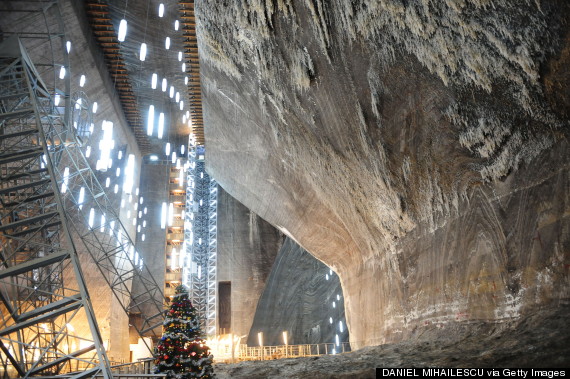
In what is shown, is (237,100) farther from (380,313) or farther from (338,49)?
(380,313)

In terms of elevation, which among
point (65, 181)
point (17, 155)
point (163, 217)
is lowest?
point (17, 155)

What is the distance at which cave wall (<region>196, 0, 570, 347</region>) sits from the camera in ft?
15.8

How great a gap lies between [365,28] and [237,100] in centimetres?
617

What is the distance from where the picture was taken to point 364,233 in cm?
1088

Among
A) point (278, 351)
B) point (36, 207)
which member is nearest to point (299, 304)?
point (278, 351)

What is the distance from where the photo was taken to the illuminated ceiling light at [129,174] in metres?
28.9

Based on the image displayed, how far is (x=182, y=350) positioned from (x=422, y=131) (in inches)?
306

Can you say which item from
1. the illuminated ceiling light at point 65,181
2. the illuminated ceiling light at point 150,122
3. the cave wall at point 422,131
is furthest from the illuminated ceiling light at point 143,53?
the cave wall at point 422,131

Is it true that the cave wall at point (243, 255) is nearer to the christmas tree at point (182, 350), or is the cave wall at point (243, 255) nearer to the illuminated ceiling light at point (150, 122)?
the illuminated ceiling light at point (150, 122)

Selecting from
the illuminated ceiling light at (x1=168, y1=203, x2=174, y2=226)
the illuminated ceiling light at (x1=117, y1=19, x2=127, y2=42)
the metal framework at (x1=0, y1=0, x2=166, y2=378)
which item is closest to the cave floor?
the metal framework at (x1=0, y1=0, x2=166, y2=378)

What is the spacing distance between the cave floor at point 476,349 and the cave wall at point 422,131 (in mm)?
240

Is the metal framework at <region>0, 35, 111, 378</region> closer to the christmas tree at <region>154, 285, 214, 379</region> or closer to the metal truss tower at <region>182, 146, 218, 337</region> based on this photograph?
the christmas tree at <region>154, 285, 214, 379</region>

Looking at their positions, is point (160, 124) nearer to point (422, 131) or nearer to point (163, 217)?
point (163, 217)

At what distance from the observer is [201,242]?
26406mm
